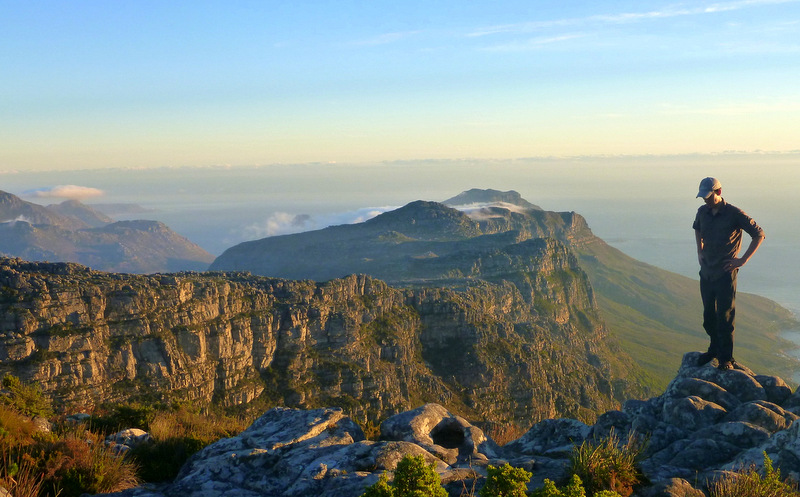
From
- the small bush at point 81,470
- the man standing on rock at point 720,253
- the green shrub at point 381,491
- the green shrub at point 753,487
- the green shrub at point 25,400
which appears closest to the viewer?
the green shrub at point 381,491

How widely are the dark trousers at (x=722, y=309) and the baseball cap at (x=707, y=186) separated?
3.04 metres

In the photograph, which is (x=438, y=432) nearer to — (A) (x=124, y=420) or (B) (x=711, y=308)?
(A) (x=124, y=420)

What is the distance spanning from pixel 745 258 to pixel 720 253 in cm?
123

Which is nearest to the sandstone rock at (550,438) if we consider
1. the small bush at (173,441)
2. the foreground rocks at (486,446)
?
the foreground rocks at (486,446)

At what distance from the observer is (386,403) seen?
14825 cm

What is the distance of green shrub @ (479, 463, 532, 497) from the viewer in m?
Result: 10.7

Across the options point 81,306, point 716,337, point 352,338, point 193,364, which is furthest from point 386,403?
point 716,337

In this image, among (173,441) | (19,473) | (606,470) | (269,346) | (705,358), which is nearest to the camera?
(606,470)

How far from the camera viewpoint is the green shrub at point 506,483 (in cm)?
1067

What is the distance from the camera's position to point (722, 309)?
838 inches

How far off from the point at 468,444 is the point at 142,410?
10.6 metres

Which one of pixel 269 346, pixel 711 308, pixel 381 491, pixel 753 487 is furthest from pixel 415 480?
pixel 269 346

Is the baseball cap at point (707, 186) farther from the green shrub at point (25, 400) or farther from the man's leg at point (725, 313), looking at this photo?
the green shrub at point (25, 400)

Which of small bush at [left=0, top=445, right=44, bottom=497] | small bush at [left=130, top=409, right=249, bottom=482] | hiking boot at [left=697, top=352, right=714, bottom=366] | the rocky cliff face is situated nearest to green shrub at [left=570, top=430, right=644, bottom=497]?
small bush at [left=130, top=409, right=249, bottom=482]
